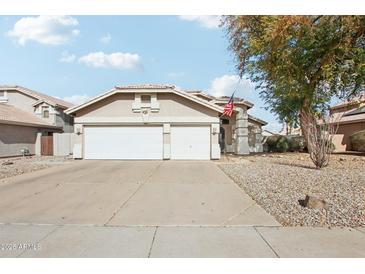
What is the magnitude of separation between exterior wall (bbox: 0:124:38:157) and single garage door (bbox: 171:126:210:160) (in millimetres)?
11252

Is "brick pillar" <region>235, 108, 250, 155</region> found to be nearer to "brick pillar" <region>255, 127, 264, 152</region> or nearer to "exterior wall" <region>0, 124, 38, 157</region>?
"brick pillar" <region>255, 127, 264, 152</region>

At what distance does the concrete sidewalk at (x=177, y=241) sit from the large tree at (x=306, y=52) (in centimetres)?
989

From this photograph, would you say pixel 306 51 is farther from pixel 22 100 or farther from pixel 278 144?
pixel 22 100

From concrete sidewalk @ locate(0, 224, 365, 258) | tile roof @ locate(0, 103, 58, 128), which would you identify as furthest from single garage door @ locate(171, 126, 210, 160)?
concrete sidewalk @ locate(0, 224, 365, 258)

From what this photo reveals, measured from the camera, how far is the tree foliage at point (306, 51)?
12.9 m

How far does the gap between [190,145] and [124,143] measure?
13.3 ft

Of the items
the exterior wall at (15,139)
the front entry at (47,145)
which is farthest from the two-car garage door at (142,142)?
the front entry at (47,145)

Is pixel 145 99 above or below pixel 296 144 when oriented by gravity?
above

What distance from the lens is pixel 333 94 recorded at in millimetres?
16516

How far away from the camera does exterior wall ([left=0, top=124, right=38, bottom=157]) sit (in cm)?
1838

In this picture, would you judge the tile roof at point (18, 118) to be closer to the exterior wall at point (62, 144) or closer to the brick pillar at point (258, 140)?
the exterior wall at point (62, 144)

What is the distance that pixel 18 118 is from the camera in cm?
2009

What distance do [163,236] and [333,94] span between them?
15.9 m

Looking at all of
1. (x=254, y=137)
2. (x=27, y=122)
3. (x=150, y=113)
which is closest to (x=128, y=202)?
(x=150, y=113)
